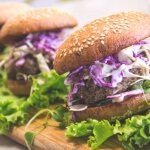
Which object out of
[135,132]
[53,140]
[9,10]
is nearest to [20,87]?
[9,10]

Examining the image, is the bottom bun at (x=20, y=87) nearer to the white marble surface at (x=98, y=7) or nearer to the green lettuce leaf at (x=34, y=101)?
the green lettuce leaf at (x=34, y=101)

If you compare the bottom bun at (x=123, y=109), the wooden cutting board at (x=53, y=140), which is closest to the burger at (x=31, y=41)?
the wooden cutting board at (x=53, y=140)

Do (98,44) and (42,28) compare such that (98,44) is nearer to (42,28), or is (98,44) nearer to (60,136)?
(60,136)

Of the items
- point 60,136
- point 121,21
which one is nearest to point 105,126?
point 60,136

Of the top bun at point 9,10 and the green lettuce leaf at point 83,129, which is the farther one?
the top bun at point 9,10

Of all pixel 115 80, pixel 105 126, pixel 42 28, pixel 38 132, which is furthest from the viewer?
pixel 42 28

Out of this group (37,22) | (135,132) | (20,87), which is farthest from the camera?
(20,87)

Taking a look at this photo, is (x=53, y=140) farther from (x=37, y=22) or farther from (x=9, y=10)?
(x=9, y=10)
